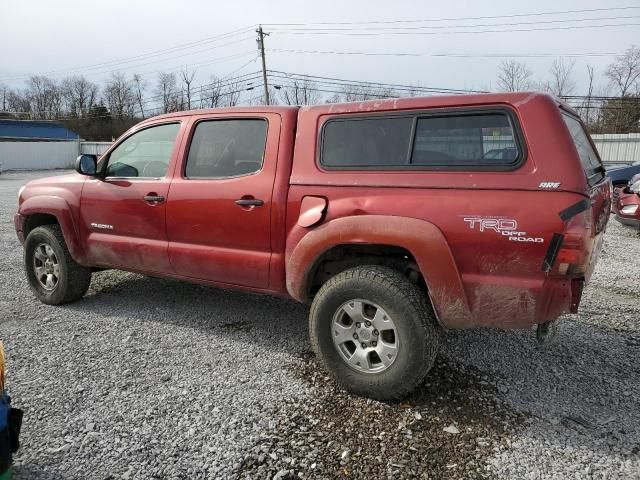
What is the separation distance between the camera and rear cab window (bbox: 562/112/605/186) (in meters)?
3.00

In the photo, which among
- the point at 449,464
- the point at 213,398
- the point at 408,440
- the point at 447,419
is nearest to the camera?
the point at 449,464

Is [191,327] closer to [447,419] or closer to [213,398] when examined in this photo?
[213,398]

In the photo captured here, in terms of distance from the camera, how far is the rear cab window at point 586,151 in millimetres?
2998

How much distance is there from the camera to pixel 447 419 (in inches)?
116

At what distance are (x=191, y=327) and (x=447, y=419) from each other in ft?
7.83

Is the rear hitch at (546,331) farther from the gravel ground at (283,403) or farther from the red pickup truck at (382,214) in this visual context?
the gravel ground at (283,403)

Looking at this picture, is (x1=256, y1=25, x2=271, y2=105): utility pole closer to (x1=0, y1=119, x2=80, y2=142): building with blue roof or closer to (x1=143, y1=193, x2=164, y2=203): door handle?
(x1=0, y1=119, x2=80, y2=142): building with blue roof

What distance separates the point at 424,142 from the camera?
10.00ft

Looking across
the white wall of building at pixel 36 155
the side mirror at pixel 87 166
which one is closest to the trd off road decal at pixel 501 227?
the side mirror at pixel 87 166

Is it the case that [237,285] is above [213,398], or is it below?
above

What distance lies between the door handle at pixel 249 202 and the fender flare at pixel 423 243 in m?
0.58

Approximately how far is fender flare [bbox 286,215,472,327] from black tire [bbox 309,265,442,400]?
137 mm

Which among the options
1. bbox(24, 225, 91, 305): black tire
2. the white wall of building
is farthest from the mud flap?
the white wall of building

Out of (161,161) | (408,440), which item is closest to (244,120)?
(161,161)
